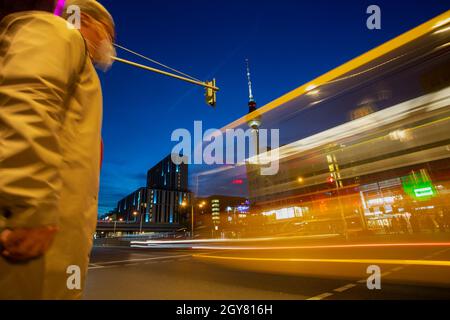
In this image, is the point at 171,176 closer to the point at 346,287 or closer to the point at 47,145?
the point at 346,287

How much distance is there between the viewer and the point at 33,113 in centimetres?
87

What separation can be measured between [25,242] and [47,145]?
13.7 inches

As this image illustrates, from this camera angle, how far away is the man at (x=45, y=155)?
783 mm

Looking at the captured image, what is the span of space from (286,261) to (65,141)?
8.65 meters

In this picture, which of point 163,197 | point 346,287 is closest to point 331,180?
point 346,287

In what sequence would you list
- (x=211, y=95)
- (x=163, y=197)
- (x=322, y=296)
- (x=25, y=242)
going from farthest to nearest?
1. (x=163, y=197)
2. (x=211, y=95)
3. (x=322, y=296)
4. (x=25, y=242)

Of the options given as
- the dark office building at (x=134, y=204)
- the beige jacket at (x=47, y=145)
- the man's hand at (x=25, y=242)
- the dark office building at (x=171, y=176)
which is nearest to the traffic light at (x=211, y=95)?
the beige jacket at (x=47, y=145)

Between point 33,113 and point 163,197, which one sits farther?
point 163,197

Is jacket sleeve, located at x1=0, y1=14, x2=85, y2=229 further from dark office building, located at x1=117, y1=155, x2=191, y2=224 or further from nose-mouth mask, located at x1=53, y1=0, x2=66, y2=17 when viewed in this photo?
dark office building, located at x1=117, y1=155, x2=191, y2=224

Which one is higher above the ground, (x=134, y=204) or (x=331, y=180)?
(x=134, y=204)

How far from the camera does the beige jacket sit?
2.58ft

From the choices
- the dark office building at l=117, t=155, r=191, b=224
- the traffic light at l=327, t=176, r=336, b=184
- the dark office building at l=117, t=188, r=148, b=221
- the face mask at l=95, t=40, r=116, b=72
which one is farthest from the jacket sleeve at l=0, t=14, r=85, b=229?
the dark office building at l=117, t=188, r=148, b=221

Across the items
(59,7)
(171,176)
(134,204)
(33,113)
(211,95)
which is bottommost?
(33,113)
